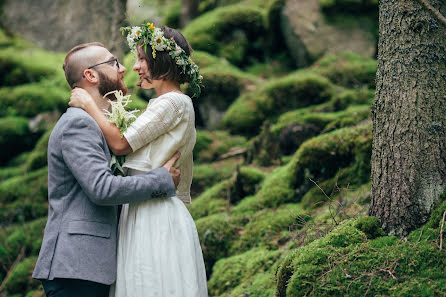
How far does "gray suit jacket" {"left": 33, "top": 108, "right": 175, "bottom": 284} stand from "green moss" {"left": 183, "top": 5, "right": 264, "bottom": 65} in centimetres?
729

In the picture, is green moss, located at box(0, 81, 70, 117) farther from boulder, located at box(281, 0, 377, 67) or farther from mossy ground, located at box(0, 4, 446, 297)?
boulder, located at box(281, 0, 377, 67)

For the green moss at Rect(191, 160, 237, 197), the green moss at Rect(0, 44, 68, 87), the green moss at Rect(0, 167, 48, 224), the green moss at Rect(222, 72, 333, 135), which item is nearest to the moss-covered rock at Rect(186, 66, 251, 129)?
the green moss at Rect(222, 72, 333, 135)

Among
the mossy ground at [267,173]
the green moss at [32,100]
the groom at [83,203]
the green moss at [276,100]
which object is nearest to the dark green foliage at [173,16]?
the mossy ground at [267,173]

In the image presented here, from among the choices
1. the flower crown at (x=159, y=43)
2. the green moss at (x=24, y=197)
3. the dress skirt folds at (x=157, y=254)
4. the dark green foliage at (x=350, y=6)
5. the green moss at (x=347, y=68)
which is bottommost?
the green moss at (x=24, y=197)

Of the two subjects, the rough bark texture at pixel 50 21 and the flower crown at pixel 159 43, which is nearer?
the flower crown at pixel 159 43

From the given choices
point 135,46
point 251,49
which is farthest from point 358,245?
point 251,49

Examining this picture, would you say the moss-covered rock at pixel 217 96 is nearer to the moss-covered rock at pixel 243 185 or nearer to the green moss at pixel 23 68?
the moss-covered rock at pixel 243 185

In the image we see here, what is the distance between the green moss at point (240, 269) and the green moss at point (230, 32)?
6.01 m

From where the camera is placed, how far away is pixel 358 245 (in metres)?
2.90

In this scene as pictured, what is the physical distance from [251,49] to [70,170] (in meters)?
8.56

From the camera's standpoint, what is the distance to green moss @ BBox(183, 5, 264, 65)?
10000 mm

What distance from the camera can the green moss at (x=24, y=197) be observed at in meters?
→ 7.73

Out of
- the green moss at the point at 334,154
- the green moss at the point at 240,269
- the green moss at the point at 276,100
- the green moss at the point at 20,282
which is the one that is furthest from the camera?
the green moss at the point at 276,100

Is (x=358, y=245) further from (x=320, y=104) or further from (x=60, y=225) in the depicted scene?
(x=320, y=104)
